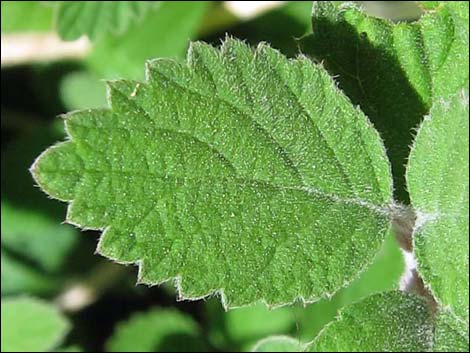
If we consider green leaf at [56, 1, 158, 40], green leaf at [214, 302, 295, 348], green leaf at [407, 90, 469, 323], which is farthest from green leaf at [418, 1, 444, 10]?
green leaf at [214, 302, 295, 348]

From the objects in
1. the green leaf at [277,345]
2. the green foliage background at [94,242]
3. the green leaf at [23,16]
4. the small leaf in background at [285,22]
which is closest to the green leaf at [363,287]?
the green foliage background at [94,242]

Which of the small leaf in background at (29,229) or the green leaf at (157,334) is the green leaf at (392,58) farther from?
the small leaf in background at (29,229)

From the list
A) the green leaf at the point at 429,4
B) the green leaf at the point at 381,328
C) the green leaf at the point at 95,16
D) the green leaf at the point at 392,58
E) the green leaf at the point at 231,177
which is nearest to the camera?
the green leaf at the point at 231,177

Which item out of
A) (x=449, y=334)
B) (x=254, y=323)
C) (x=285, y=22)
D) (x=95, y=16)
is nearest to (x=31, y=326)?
(x=254, y=323)

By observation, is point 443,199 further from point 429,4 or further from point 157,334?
point 157,334

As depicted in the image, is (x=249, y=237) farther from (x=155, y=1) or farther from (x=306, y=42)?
(x=155, y=1)
